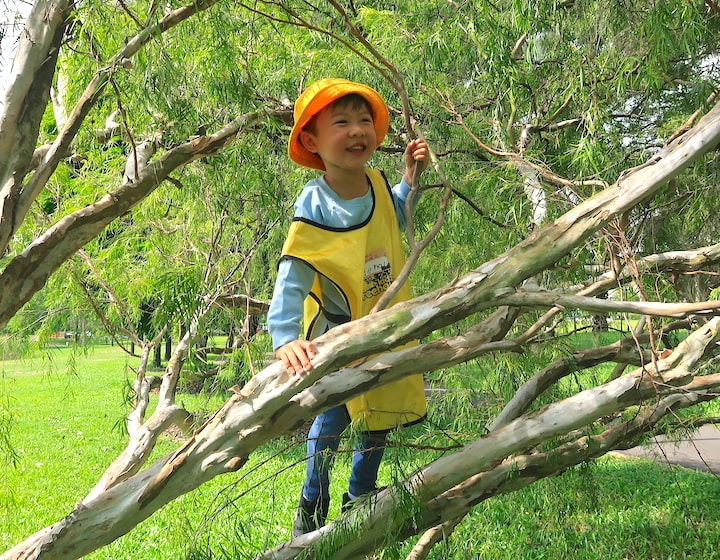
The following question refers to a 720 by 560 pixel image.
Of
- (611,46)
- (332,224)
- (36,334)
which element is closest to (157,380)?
Answer: (36,334)

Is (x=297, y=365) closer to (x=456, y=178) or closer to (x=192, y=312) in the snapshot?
(x=192, y=312)

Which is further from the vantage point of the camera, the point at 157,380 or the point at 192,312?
the point at 157,380

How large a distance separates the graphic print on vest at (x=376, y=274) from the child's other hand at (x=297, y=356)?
13.4 inches

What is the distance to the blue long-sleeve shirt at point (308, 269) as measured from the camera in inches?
64.5

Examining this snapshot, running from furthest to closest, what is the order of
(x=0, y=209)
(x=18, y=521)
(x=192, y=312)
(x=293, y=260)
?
(x=18, y=521) → (x=192, y=312) → (x=0, y=209) → (x=293, y=260)

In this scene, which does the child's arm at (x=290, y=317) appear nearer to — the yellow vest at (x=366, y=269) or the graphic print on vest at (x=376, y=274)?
the yellow vest at (x=366, y=269)

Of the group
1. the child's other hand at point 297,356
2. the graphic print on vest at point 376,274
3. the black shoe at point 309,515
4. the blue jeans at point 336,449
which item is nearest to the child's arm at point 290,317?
the child's other hand at point 297,356

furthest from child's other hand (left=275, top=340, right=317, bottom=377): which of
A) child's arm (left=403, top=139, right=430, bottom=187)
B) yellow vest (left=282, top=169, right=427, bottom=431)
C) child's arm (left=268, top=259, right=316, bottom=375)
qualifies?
child's arm (left=403, top=139, right=430, bottom=187)

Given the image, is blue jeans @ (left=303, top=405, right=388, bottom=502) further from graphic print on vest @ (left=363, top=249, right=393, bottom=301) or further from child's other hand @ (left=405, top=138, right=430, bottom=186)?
child's other hand @ (left=405, top=138, right=430, bottom=186)

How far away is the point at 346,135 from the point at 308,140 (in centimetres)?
16

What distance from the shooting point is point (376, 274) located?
1863 millimetres

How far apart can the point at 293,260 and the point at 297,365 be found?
0.30 m

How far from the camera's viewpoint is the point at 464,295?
1.61 m

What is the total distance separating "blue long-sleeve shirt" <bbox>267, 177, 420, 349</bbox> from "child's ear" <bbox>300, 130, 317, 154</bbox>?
0.36 feet
